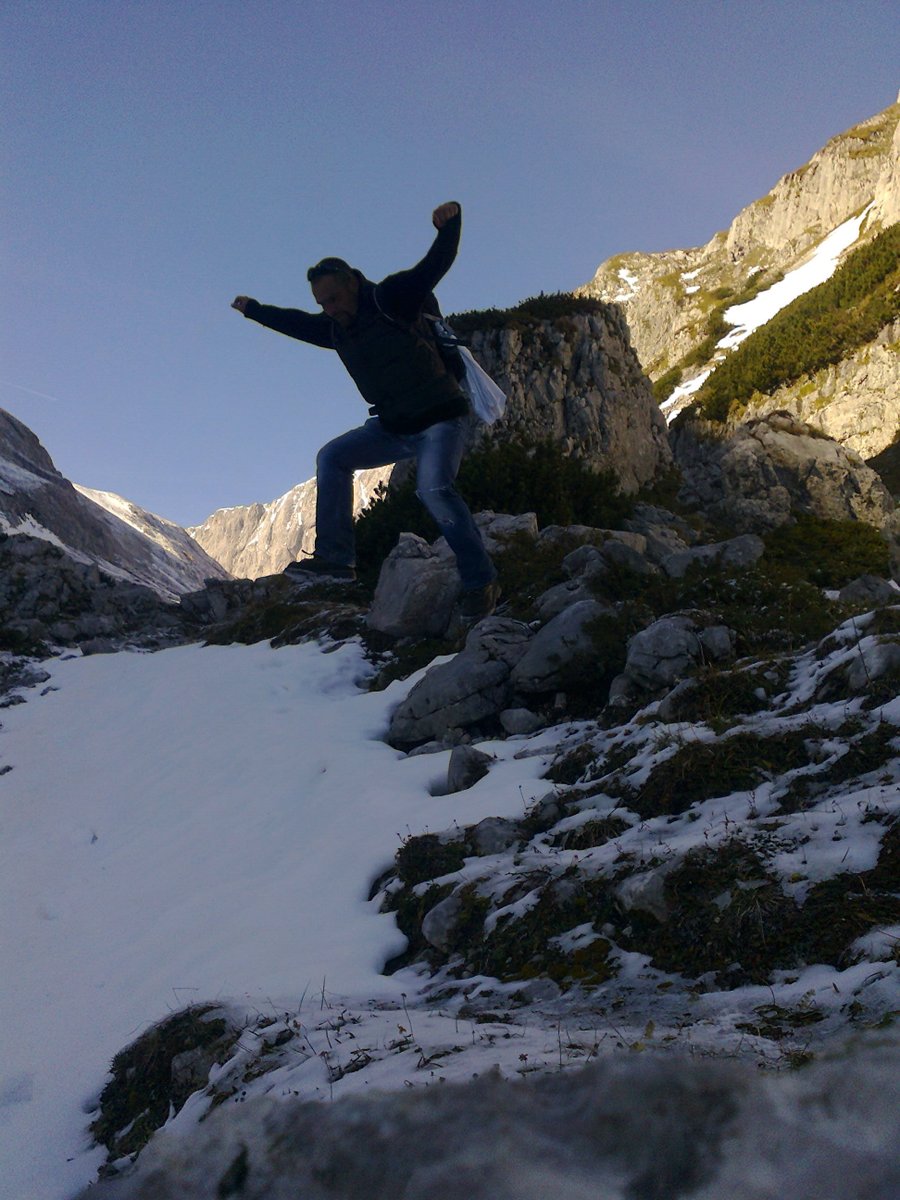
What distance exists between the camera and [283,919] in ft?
15.4

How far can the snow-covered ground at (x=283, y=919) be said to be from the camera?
2277mm

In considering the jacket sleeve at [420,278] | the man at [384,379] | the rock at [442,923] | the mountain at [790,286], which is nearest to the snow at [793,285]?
the mountain at [790,286]

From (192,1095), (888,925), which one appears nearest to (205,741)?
(192,1095)

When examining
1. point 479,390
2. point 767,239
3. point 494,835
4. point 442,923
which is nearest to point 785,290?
point 767,239

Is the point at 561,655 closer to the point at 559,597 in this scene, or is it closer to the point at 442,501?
the point at 559,597

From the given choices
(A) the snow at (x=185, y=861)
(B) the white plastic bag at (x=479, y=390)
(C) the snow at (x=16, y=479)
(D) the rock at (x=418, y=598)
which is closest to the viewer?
(A) the snow at (x=185, y=861)

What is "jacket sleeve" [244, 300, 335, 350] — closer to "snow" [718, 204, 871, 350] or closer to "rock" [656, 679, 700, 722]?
"rock" [656, 679, 700, 722]

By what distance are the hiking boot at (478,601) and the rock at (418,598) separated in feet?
9.67

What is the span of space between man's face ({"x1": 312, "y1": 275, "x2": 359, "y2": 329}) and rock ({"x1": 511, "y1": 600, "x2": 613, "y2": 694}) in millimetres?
3869

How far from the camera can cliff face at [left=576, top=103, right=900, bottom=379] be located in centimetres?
9312

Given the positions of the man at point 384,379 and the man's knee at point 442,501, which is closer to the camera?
the man at point 384,379

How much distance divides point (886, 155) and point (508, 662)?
113549mm

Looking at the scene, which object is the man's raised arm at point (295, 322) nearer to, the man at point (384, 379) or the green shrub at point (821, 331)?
the man at point (384, 379)

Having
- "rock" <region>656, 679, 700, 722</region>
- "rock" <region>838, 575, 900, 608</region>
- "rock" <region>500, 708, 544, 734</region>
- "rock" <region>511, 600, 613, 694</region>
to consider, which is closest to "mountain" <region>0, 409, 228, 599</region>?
"rock" <region>511, 600, 613, 694</region>
